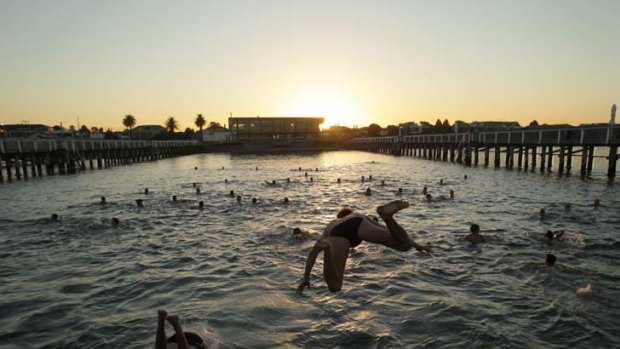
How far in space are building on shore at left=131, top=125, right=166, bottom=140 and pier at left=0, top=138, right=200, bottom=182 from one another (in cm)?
7986

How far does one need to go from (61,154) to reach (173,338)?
47.0m

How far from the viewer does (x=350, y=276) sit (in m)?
10.1

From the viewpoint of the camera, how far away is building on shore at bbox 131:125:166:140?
147975mm

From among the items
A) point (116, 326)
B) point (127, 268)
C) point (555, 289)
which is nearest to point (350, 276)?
point (555, 289)

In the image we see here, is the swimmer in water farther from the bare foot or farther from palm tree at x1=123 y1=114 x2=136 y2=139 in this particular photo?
palm tree at x1=123 y1=114 x2=136 y2=139

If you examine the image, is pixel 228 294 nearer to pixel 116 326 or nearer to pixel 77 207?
pixel 116 326

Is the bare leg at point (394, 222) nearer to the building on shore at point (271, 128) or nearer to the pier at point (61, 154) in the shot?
the pier at point (61, 154)

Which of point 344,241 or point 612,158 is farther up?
point 344,241

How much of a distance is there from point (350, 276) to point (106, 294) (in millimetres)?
6055

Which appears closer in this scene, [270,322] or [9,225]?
[270,322]

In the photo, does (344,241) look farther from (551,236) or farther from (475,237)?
(551,236)

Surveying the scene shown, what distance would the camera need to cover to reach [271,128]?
124062mm

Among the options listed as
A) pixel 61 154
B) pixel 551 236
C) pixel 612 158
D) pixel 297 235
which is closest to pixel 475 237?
pixel 551 236

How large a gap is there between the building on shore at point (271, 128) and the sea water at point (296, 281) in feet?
345
